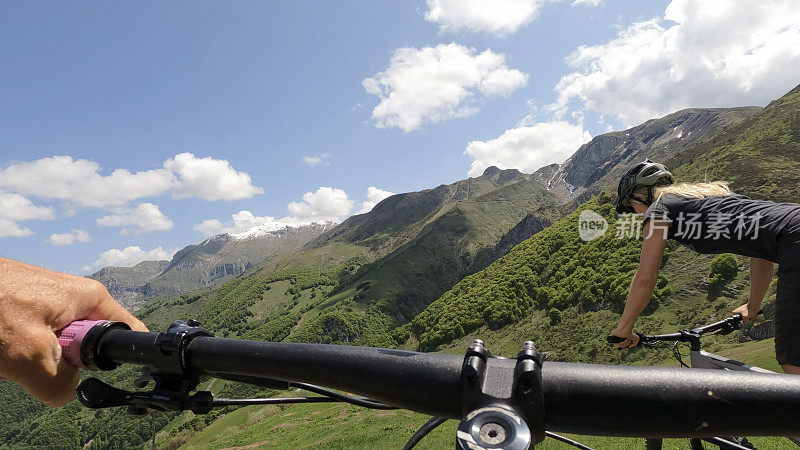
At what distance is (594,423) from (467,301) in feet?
321

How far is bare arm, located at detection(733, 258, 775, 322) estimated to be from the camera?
15.5ft

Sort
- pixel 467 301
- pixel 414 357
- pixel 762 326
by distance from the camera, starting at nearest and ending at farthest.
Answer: pixel 414 357 < pixel 762 326 < pixel 467 301

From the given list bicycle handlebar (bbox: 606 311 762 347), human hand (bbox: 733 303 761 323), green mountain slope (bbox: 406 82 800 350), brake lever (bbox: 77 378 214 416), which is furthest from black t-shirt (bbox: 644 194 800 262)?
green mountain slope (bbox: 406 82 800 350)

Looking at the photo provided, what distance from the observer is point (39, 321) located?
1.91 m

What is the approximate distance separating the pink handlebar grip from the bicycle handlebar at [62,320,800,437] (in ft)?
4.71

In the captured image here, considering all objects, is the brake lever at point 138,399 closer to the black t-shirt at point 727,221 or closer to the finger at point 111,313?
the finger at point 111,313

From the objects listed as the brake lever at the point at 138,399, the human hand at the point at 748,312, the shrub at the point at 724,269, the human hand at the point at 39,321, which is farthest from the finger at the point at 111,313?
the shrub at the point at 724,269

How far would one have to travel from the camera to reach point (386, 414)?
30906 mm

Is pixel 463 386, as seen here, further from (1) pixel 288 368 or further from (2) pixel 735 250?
(2) pixel 735 250

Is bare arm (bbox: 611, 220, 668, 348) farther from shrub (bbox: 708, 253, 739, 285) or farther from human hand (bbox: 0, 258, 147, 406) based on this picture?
shrub (bbox: 708, 253, 739, 285)

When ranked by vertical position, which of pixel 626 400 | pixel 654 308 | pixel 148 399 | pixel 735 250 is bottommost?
pixel 654 308

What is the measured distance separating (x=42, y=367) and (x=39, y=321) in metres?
0.23

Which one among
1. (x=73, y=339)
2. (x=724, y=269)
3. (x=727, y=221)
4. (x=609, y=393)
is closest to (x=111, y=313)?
(x=73, y=339)

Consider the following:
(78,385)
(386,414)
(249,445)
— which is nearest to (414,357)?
(78,385)
